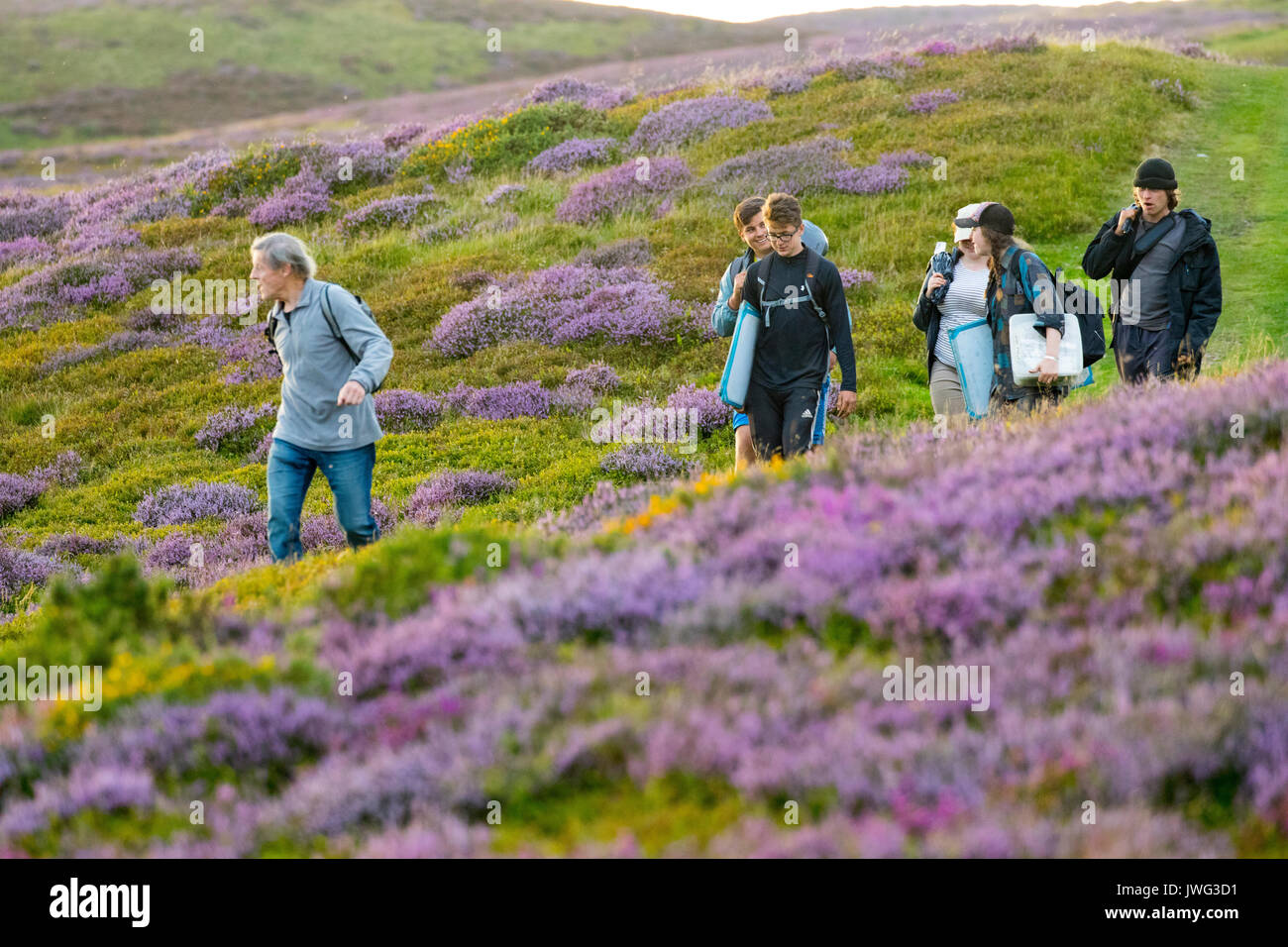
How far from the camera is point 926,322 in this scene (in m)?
9.15

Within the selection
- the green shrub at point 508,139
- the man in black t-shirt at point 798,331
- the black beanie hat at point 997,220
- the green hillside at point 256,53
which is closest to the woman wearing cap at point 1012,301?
the black beanie hat at point 997,220

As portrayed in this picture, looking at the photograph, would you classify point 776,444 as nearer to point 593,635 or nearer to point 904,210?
point 593,635

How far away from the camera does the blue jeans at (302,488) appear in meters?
7.82

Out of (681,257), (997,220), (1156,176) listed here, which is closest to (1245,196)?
(681,257)

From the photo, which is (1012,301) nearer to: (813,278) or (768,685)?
(813,278)

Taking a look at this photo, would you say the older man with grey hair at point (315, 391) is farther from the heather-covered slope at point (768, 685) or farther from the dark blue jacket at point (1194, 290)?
the dark blue jacket at point (1194, 290)

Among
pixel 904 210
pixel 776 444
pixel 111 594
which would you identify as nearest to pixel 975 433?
pixel 776 444

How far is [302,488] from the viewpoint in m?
8.03

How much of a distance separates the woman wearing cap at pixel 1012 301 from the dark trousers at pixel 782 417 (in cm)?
150

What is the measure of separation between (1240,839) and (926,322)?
255 inches

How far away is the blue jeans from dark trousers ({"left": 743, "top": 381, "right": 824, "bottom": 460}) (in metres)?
3.25

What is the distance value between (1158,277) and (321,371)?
737 centimetres
